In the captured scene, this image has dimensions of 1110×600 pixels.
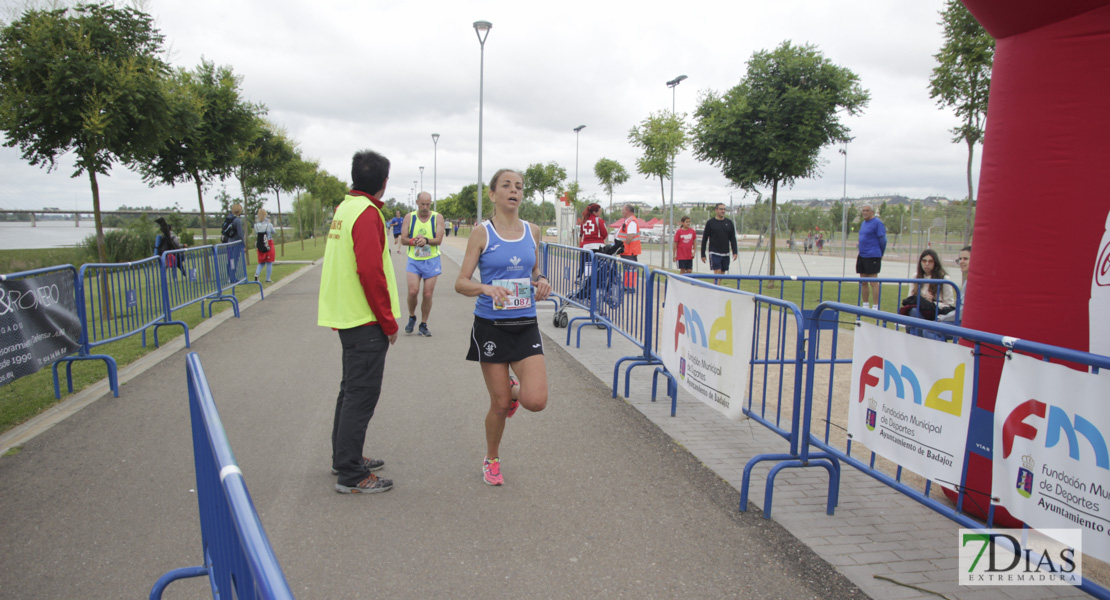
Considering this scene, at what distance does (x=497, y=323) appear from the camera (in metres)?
3.97

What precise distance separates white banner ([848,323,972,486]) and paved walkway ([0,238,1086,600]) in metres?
0.53

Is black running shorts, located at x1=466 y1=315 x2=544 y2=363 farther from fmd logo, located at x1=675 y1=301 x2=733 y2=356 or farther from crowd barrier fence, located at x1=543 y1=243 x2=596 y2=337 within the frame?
crowd barrier fence, located at x1=543 y1=243 x2=596 y2=337

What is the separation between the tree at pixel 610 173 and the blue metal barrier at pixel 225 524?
59191 mm

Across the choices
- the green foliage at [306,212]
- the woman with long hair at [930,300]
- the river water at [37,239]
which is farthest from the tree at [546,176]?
the woman with long hair at [930,300]

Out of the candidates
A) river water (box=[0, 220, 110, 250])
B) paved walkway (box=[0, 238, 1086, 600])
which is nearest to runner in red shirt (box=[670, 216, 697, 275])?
paved walkway (box=[0, 238, 1086, 600])

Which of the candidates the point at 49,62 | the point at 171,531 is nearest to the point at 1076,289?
the point at 171,531

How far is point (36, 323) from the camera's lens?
5.62m

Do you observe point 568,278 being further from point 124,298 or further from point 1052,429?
point 1052,429

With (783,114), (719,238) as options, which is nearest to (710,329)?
(719,238)

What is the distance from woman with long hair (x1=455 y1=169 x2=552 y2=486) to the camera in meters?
3.96

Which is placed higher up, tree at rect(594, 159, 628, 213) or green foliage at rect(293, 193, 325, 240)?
tree at rect(594, 159, 628, 213)

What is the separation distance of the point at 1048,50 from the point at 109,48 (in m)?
11.4

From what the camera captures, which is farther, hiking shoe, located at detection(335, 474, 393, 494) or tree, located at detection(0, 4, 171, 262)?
tree, located at detection(0, 4, 171, 262)

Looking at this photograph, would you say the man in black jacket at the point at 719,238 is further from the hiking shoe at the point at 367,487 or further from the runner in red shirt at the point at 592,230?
the hiking shoe at the point at 367,487
